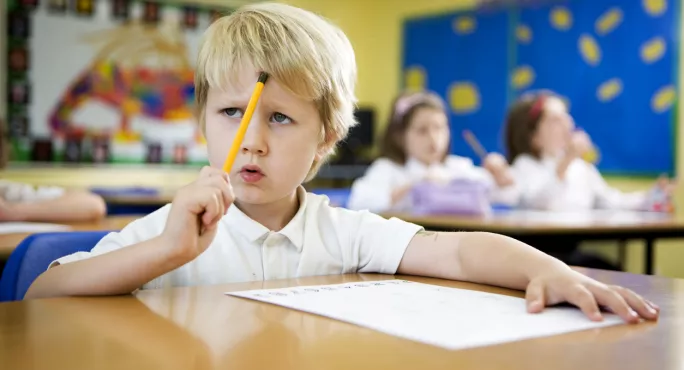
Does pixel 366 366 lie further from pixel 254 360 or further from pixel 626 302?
pixel 626 302

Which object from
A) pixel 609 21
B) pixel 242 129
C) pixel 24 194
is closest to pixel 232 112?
pixel 242 129

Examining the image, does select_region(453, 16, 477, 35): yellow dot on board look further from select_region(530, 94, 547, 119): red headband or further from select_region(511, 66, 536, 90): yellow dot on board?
select_region(530, 94, 547, 119): red headband

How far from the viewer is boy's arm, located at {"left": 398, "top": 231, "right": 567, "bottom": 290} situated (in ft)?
2.91

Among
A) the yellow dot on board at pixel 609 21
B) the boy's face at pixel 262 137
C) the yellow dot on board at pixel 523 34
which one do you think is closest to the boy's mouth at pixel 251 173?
the boy's face at pixel 262 137

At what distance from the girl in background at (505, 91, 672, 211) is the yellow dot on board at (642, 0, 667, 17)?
1106mm

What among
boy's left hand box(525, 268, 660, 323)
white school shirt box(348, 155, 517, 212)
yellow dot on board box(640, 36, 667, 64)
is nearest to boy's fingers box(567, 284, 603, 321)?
boy's left hand box(525, 268, 660, 323)

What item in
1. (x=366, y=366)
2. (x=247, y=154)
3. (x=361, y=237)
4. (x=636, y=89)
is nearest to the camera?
(x=366, y=366)

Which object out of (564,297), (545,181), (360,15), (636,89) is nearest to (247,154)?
(564,297)

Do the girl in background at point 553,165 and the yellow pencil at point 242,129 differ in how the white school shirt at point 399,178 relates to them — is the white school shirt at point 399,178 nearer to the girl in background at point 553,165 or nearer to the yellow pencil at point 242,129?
the girl in background at point 553,165

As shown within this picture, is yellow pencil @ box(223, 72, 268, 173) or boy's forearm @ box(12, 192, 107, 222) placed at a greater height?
yellow pencil @ box(223, 72, 268, 173)

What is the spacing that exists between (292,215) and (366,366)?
0.66m

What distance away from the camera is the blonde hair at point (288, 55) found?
40.6 inches

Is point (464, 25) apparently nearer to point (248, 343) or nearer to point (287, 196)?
point (287, 196)

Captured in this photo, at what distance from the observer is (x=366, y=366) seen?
0.51 m
